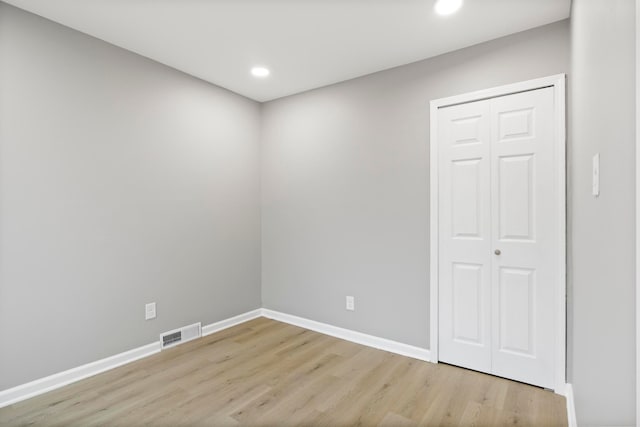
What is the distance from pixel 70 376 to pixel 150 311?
659mm

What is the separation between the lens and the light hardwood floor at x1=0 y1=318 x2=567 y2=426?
1.94 meters

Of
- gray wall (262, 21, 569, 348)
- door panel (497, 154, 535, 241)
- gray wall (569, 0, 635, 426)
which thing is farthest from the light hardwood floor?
door panel (497, 154, 535, 241)

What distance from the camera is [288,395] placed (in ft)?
→ 7.23

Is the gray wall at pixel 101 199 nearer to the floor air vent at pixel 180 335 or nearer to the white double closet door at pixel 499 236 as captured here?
the floor air vent at pixel 180 335

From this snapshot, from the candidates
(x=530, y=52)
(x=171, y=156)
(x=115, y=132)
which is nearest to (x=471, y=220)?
(x=530, y=52)

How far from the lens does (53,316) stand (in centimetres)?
227

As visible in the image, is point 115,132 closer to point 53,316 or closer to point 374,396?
point 53,316

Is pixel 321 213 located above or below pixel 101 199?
below

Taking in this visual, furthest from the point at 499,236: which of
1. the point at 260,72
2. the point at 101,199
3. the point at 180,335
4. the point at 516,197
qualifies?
the point at 101,199

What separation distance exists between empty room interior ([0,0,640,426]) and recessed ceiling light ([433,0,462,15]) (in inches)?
0.6

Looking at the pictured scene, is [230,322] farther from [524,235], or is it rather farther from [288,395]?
[524,235]

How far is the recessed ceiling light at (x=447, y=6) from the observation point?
205 centimetres

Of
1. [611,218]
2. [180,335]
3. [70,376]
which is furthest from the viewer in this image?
[180,335]

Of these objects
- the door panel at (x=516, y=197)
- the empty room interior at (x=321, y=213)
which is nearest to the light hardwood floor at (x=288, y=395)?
the empty room interior at (x=321, y=213)
